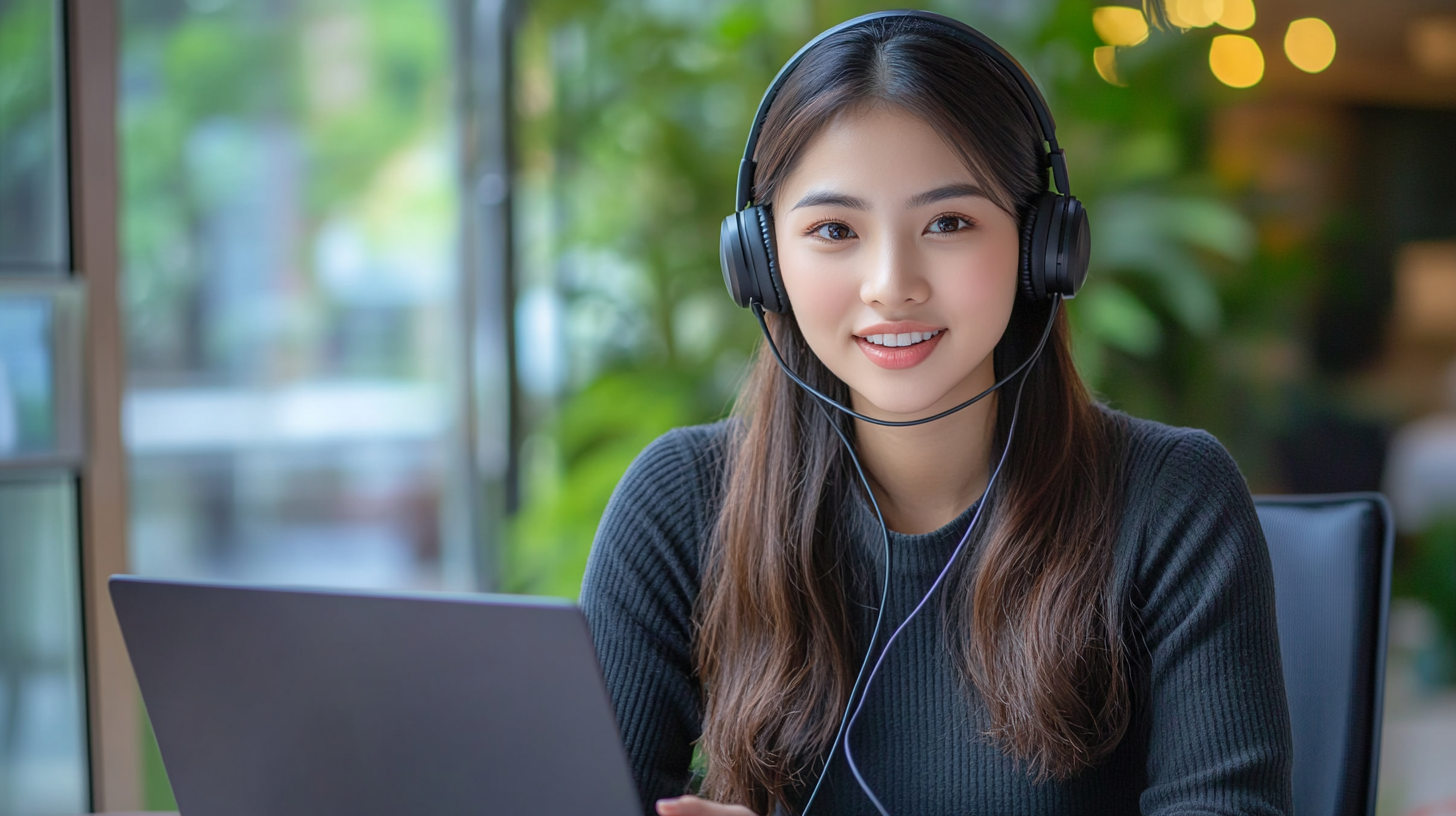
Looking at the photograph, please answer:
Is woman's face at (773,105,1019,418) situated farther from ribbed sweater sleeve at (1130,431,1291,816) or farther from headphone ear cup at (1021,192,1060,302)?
ribbed sweater sleeve at (1130,431,1291,816)

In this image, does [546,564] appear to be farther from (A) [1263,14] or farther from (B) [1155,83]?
(A) [1263,14]

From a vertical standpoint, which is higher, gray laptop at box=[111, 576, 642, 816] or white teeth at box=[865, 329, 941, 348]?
white teeth at box=[865, 329, 941, 348]

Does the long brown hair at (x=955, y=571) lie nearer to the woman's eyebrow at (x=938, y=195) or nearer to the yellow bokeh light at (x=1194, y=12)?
the woman's eyebrow at (x=938, y=195)

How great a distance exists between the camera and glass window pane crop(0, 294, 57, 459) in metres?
1.77

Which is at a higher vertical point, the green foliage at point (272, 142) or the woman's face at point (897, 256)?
the green foliage at point (272, 142)

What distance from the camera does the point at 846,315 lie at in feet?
3.22

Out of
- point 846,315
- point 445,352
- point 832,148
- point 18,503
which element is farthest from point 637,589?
point 445,352

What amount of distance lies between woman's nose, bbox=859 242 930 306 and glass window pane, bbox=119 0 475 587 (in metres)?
2.32

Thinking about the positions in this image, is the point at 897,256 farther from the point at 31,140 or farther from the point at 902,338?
the point at 31,140

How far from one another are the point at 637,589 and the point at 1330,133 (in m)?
2.45

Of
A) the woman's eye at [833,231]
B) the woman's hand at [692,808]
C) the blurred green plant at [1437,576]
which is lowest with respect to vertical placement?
the blurred green plant at [1437,576]

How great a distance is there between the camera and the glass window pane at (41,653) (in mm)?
1816

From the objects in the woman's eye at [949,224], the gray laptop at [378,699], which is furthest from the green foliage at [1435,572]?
the gray laptop at [378,699]

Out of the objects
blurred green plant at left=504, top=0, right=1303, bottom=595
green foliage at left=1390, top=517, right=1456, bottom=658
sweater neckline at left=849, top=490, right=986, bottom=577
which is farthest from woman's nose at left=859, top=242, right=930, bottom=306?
green foliage at left=1390, top=517, right=1456, bottom=658
